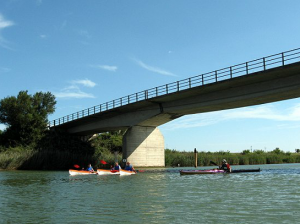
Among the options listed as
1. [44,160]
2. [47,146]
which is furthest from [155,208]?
[47,146]

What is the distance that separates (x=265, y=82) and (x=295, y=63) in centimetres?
444

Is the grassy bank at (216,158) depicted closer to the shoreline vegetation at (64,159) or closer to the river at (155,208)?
the shoreline vegetation at (64,159)

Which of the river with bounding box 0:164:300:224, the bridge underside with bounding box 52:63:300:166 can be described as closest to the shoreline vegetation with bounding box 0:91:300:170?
the bridge underside with bounding box 52:63:300:166

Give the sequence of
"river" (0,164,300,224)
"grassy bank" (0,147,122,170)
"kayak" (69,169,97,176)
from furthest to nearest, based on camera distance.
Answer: "grassy bank" (0,147,122,170)
"kayak" (69,169,97,176)
"river" (0,164,300,224)

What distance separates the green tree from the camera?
5844cm

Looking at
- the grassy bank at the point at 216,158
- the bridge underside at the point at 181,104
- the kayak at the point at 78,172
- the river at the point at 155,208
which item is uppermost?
the bridge underside at the point at 181,104

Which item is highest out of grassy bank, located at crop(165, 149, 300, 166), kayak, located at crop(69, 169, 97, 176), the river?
grassy bank, located at crop(165, 149, 300, 166)

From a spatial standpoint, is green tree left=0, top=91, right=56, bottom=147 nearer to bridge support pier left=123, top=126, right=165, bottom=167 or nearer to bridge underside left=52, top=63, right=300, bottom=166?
bridge underside left=52, top=63, right=300, bottom=166

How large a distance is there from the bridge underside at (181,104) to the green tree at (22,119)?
4867 millimetres

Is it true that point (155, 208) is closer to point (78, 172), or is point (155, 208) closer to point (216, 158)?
point (78, 172)

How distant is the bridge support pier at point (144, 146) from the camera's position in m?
49.7

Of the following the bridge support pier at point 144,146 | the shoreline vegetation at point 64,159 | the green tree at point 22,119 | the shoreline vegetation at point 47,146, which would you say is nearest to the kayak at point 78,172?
the shoreline vegetation at point 47,146

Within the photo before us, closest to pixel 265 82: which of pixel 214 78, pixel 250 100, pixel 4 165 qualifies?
pixel 250 100

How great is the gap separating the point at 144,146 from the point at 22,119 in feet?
70.1
